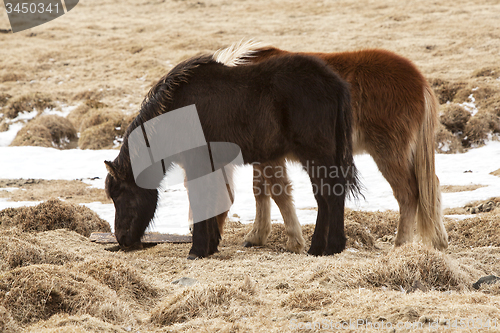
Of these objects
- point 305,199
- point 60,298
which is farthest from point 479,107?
point 60,298

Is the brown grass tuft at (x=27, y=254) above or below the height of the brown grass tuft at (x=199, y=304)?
above

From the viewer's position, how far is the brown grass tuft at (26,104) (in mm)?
17734

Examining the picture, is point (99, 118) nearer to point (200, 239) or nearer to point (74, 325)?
point (200, 239)

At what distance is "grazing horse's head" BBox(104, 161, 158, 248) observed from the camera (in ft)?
15.4

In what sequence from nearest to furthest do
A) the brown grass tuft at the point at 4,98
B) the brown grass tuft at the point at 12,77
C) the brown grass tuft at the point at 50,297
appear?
1. the brown grass tuft at the point at 50,297
2. the brown grass tuft at the point at 4,98
3. the brown grass tuft at the point at 12,77

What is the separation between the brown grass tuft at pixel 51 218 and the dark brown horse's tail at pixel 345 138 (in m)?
3.53

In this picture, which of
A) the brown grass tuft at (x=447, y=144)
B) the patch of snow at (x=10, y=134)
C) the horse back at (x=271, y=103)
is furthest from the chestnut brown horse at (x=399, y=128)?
the patch of snow at (x=10, y=134)

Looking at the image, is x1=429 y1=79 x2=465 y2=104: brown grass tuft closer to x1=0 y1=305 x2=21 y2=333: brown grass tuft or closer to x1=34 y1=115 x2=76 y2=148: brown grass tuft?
x1=34 y1=115 x2=76 y2=148: brown grass tuft

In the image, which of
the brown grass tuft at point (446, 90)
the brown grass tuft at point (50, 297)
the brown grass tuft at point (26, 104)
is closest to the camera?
the brown grass tuft at point (50, 297)

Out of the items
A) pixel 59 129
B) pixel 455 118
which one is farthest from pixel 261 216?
pixel 59 129

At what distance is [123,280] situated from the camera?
3.40 metres

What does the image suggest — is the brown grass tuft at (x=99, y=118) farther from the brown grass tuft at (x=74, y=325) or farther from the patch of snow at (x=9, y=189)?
the brown grass tuft at (x=74, y=325)

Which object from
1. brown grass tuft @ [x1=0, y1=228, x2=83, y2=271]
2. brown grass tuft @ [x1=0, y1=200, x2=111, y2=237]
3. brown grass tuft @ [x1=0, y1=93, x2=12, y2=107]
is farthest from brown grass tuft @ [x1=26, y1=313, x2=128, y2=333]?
brown grass tuft @ [x1=0, y1=93, x2=12, y2=107]

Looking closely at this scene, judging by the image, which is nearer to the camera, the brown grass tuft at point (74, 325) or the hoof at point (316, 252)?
the brown grass tuft at point (74, 325)
